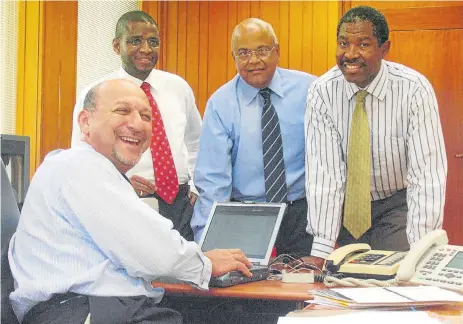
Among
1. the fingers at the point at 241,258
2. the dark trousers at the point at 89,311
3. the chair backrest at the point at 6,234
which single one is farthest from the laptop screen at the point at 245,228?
the chair backrest at the point at 6,234

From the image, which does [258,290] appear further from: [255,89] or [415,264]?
Answer: [255,89]

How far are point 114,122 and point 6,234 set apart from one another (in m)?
0.44

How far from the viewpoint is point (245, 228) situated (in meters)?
2.19

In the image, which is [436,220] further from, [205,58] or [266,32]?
[205,58]

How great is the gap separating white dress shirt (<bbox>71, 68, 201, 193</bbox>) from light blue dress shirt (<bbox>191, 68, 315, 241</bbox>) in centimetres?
44

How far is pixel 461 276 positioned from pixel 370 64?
1.04 m

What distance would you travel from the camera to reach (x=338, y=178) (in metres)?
2.52

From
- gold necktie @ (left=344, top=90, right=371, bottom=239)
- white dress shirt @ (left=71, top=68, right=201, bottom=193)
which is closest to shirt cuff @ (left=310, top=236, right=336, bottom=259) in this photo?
gold necktie @ (left=344, top=90, right=371, bottom=239)

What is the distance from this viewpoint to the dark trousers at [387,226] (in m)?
2.52

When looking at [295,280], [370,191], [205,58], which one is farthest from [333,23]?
[295,280]

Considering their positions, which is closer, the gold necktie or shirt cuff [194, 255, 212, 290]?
shirt cuff [194, 255, 212, 290]

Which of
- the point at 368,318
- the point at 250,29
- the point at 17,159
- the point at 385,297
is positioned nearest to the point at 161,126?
the point at 250,29

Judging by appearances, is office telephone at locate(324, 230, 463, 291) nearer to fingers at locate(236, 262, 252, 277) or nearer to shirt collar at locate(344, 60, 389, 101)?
fingers at locate(236, 262, 252, 277)

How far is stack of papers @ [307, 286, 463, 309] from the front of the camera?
4.70 feet
